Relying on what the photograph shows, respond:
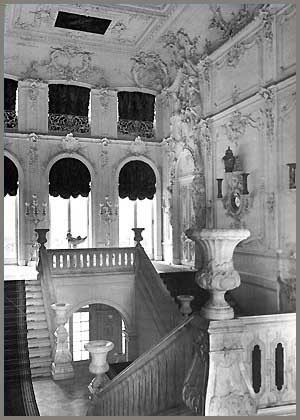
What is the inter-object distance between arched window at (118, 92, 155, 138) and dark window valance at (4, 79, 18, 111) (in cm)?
296

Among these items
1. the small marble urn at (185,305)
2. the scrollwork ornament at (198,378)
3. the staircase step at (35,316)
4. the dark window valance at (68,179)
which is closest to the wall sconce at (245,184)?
the small marble urn at (185,305)

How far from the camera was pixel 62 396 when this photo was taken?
6598 mm

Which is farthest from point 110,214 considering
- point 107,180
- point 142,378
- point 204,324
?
point 204,324

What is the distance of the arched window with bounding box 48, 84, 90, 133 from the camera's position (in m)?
11.6

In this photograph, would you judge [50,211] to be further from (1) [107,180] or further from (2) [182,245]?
(2) [182,245]

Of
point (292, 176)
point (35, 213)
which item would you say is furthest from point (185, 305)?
point (35, 213)

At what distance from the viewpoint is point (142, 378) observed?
4.09m

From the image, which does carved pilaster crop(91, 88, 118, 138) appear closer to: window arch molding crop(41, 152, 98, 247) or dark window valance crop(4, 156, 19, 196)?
window arch molding crop(41, 152, 98, 247)

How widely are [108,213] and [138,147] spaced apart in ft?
7.14

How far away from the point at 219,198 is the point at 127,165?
13.0 ft

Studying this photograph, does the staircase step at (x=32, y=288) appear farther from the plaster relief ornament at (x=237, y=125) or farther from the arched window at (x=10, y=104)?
the plaster relief ornament at (x=237, y=125)

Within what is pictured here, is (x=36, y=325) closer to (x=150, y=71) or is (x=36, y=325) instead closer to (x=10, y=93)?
(x=10, y=93)

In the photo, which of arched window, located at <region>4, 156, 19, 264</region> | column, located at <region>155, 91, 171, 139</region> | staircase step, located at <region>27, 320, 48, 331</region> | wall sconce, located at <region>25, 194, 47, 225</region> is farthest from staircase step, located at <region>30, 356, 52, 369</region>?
column, located at <region>155, 91, 171, 139</region>

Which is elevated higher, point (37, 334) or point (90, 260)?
point (90, 260)
